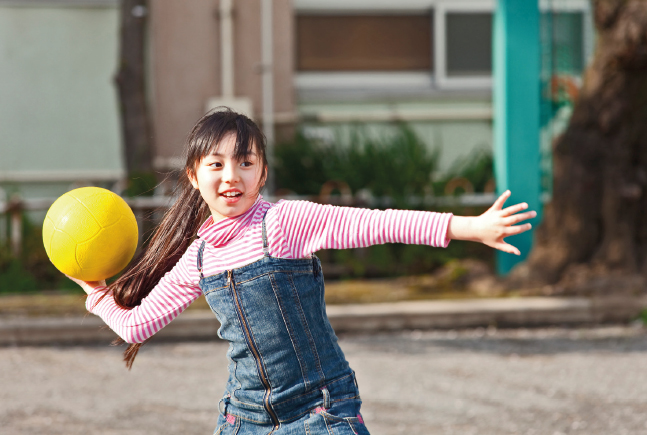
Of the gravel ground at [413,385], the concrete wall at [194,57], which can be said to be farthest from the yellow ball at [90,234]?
the concrete wall at [194,57]

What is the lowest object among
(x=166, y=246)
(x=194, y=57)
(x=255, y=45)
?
(x=166, y=246)

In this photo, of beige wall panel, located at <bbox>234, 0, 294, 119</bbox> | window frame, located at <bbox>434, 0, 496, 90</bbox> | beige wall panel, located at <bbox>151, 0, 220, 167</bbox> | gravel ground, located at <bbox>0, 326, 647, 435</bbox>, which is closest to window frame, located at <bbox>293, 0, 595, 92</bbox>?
window frame, located at <bbox>434, 0, 496, 90</bbox>

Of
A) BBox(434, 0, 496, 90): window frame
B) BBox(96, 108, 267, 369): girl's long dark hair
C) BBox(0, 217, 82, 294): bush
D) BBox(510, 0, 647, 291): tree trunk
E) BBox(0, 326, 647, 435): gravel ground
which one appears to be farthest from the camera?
BBox(434, 0, 496, 90): window frame

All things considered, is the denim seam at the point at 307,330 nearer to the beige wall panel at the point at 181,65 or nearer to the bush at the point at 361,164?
the bush at the point at 361,164

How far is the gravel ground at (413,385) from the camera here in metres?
4.64

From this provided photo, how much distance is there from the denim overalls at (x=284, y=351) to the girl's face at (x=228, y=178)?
0.14 meters

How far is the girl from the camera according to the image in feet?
7.80

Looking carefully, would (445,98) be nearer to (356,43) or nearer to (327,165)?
(356,43)

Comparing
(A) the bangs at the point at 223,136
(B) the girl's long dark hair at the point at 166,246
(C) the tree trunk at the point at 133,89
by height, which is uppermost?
(C) the tree trunk at the point at 133,89

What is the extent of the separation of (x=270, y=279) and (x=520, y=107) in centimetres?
678

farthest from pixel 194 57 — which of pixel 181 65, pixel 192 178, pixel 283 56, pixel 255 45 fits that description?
pixel 192 178

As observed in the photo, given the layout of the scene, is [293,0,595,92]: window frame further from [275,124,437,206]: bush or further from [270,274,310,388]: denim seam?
[270,274,310,388]: denim seam

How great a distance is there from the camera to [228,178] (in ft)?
7.94

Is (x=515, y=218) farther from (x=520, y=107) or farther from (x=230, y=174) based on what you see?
(x=520, y=107)
